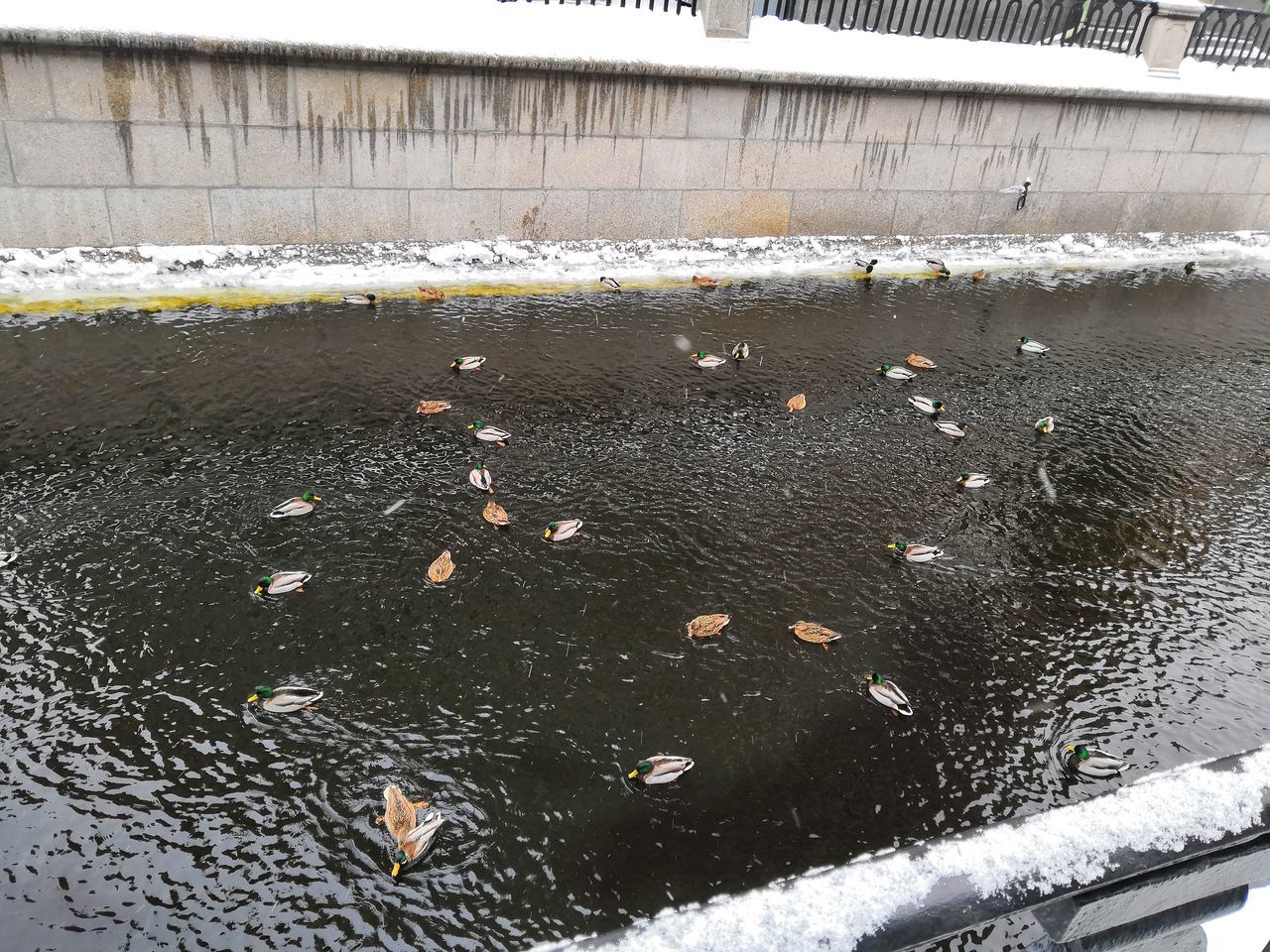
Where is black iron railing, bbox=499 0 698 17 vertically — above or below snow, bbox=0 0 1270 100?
above

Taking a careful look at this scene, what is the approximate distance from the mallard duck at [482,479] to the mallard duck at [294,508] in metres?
1.34

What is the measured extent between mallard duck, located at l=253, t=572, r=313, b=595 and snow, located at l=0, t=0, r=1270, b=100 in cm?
717

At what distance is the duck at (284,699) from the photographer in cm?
520

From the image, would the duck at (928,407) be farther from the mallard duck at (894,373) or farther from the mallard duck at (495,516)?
the mallard duck at (495,516)

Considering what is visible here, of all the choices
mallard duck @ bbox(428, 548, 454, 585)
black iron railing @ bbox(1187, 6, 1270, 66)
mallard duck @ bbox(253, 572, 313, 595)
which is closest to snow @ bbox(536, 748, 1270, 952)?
mallard duck @ bbox(428, 548, 454, 585)

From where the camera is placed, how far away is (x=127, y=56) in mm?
9695

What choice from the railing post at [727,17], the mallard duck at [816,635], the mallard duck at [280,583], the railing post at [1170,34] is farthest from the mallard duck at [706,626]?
the railing post at [1170,34]

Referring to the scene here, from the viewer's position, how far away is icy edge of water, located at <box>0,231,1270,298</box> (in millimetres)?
10180

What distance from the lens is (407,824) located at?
448 cm

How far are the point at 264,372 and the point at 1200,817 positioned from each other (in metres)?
8.92

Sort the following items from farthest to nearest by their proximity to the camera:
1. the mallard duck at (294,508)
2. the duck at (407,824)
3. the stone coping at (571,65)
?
the stone coping at (571,65), the mallard duck at (294,508), the duck at (407,824)

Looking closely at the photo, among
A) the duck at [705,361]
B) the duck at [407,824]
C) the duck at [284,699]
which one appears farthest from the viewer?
the duck at [705,361]

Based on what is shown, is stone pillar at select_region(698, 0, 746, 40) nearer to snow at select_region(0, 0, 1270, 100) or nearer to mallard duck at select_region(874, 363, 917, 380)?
snow at select_region(0, 0, 1270, 100)

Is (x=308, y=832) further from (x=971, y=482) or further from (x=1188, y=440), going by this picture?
(x=1188, y=440)
